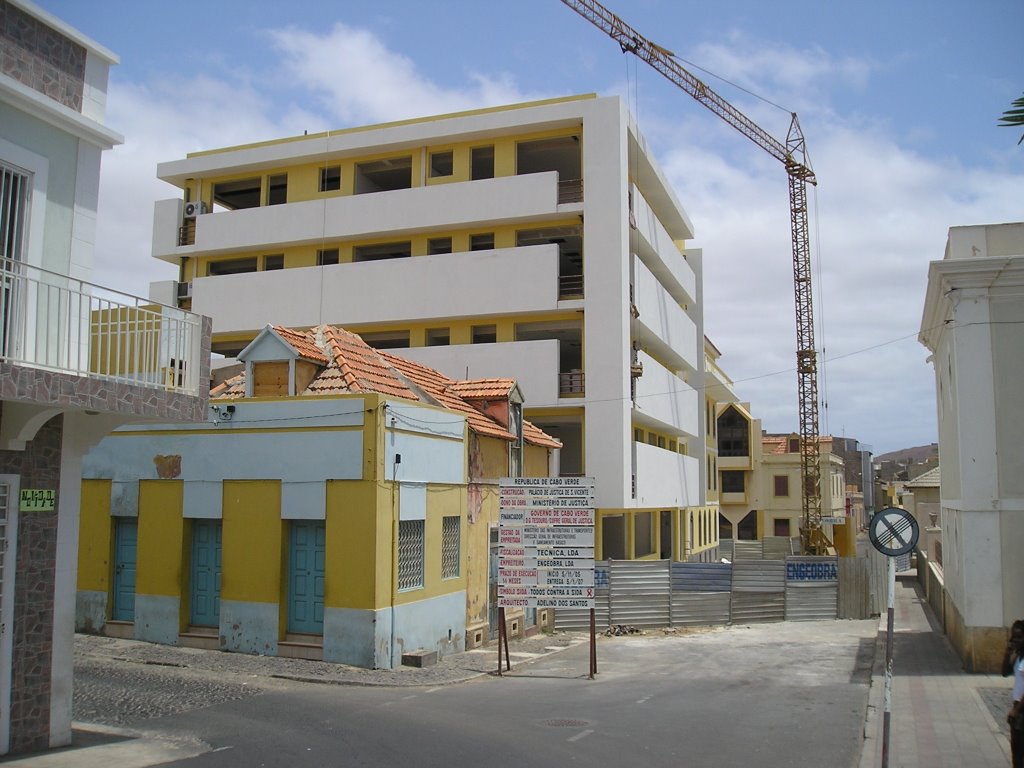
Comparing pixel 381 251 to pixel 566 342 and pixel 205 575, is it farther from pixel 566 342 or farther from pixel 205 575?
pixel 205 575

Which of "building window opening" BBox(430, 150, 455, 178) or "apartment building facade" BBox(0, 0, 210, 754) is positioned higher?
"building window opening" BBox(430, 150, 455, 178)

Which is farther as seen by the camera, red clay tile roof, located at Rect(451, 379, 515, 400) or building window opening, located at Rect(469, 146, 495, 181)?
building window opening, located at Rect(469, 146, 495, 181)

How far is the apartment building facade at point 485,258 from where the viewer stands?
32438mm

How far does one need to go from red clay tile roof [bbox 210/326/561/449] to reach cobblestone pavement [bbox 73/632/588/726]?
4.99 metres

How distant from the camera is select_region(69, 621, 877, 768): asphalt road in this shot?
10.2m

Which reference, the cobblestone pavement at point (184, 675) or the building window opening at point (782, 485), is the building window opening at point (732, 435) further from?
the cobblestone pavement at point (184, 675)

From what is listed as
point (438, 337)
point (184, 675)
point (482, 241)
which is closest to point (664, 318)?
point (482, 241)

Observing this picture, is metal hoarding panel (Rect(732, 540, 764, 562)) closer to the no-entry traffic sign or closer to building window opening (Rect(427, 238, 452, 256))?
building window opening (Rect(427, 238, 452, 256))

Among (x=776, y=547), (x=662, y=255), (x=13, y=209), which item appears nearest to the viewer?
(x=13, y=209)

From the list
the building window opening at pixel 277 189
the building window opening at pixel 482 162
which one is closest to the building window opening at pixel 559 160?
the building window opening at pixel 482 162

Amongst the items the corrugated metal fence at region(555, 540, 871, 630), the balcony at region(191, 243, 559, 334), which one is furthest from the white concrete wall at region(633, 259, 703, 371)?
the corrugated metal fence at region(555, 540, 871, 630)

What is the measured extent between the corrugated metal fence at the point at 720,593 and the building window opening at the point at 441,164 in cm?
1788

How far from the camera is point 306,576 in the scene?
54.5 feet

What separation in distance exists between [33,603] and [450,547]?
968 centimetres
